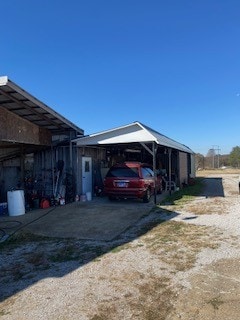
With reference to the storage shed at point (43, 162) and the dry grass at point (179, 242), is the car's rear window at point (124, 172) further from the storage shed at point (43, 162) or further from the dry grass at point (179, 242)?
the dry grass at point (179, 242)

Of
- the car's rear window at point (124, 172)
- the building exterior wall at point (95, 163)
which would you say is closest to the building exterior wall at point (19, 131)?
the building exterior wall at point (95, 163)

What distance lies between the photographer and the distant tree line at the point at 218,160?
6069cm

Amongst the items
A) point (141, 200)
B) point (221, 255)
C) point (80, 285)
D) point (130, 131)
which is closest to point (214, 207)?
point (141, 200)

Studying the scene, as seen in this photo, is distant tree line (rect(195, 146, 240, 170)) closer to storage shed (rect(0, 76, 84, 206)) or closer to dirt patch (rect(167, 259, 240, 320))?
storage shed (rect(0, 76, 84, 206))

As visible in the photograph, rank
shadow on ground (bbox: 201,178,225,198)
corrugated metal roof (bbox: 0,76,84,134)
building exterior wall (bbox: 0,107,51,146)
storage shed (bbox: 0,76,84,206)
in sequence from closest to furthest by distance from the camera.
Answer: corrugated metal roof (bbox: 0,76,84,134) < building exterior wall (bbox: 0,107,51,146) < storage shed (bbox: 0,76,84,206) < shadow on ground (bbox: 201,178,225,198)

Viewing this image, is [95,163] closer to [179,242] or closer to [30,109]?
[30,109]

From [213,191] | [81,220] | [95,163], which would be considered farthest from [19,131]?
[213,191]

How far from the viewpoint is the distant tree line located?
2389 inches

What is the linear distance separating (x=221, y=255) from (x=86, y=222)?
15.3 ft

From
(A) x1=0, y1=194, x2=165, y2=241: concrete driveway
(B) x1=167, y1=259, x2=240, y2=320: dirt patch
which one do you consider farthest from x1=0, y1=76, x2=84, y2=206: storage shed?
(B) x1=167, y1=259, x2=240, y2=320: dirt patch

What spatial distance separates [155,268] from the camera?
564cm

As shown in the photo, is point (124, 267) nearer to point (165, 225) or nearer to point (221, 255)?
point (221, 255)

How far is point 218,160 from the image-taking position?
217 feet

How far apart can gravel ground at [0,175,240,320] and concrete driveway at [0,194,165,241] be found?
3.20 ft
